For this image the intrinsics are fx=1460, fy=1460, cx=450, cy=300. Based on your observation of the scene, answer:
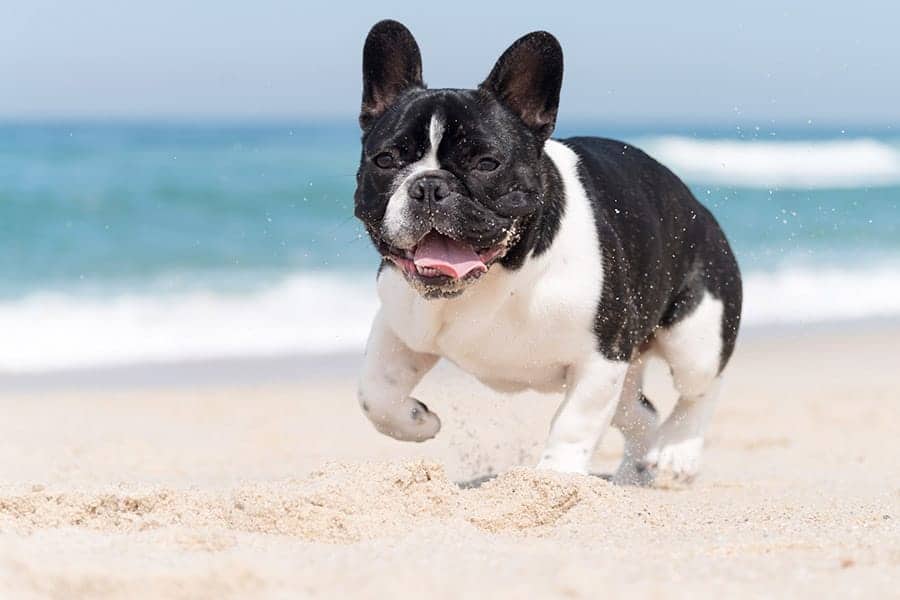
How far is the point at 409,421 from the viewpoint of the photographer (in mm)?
6273

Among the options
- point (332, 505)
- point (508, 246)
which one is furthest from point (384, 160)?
point (332, 505)

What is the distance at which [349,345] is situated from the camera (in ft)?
40.7

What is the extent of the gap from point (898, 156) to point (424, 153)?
92.2 feet

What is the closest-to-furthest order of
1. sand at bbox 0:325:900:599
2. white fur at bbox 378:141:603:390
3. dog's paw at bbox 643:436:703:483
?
1. sand at bbox 0:325:900:599
2. white fur at bbox 378:141:603:390
3. dog's paw at bbox 643:436:703:483

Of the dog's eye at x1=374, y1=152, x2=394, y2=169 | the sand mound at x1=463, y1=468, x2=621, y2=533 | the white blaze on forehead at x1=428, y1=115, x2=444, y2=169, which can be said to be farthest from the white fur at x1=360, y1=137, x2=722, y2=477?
the sand mound at x1=463, y1=468, x2=621, y2=533

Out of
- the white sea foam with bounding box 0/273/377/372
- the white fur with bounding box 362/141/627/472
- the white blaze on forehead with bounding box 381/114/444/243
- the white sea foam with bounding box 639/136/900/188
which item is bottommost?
the white sea foam with bounding box 639/136/900/188

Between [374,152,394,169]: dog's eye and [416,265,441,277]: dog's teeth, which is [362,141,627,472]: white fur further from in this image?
[374,152,394,169]: dog's eye

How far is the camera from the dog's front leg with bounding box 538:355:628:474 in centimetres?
598

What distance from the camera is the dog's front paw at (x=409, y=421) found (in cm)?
625

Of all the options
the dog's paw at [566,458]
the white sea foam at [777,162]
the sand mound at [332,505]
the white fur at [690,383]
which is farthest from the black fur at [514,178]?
the white sea foam at [777,162]

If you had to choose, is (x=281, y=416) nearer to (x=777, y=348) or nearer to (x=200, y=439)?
(x=200, y=439)

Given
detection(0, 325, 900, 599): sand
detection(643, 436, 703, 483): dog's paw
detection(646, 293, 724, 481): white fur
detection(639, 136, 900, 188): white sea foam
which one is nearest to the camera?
detection(0, 325, 900, 599): sand

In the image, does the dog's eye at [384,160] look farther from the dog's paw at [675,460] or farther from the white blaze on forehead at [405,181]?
the dog's paw at [675,460]

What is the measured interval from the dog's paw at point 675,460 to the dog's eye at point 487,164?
7.54 feet
